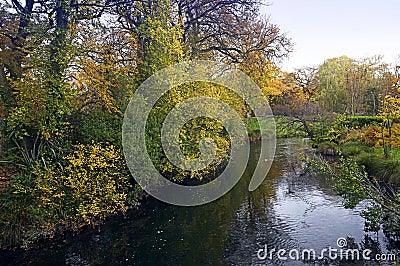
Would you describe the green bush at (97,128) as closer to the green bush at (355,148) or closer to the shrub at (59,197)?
the shrub at (59,197)

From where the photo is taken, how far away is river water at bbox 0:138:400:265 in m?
6.71

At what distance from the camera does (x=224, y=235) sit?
7730 millimetres

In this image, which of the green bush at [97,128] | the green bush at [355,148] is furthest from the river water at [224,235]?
the green bush at [355,148]

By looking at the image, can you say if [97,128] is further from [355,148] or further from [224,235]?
[355,148]

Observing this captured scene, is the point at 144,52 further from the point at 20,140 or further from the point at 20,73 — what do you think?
the point at 20,140

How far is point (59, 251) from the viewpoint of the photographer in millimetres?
7328

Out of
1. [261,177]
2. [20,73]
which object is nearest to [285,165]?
[261,177]

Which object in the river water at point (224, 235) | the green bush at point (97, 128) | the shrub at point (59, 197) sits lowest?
the river water at point (224, 235)

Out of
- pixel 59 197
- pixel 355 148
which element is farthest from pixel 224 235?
pixel 355 148

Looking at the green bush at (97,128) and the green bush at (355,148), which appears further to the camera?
the green bush at (355,148)

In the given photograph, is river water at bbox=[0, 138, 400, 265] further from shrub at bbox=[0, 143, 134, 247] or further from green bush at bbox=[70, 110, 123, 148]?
green bush at bbox=[70, 110, 123, 148]

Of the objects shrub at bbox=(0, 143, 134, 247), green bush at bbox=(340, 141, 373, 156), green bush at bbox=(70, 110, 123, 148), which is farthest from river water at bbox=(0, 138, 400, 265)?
green bush at bbox=(340, 141, 373, 156)

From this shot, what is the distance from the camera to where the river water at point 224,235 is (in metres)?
6.71

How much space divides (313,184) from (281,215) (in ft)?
11.4
